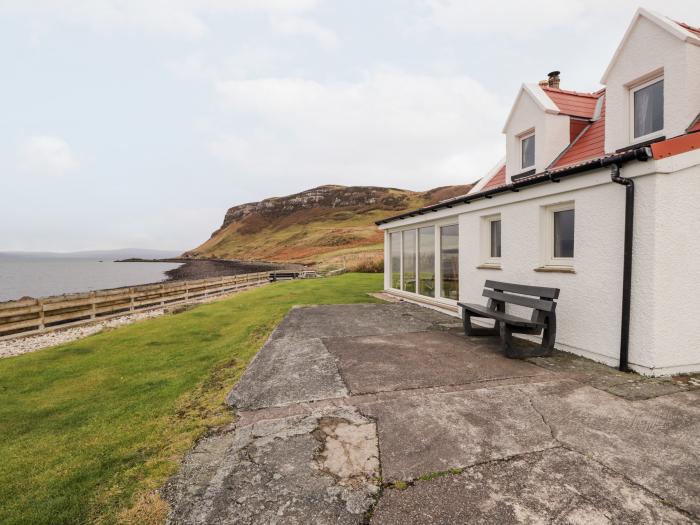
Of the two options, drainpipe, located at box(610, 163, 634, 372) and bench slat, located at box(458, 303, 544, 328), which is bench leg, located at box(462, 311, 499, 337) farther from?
drainpipe, located at box(610, 163, 634, 372)

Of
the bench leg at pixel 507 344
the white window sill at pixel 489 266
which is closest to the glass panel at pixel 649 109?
the white window sill at pixel 489 266

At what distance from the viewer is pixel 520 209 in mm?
7344

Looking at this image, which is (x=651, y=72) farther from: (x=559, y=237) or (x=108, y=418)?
(x=108, y=418)

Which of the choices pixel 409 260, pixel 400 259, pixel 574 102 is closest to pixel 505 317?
pixel 409 260

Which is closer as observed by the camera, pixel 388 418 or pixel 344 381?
pixel 388 418

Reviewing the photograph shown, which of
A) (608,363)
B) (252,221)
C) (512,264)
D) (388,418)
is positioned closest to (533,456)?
(388,418)

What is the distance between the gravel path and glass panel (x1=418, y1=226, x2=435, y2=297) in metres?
11.7

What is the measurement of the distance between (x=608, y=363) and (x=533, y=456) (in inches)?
136

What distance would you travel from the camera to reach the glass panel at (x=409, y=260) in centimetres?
1256

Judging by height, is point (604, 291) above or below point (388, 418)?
above

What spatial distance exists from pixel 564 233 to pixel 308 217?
14689 centimetres

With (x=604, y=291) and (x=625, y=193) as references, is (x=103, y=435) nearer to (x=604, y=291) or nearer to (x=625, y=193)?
(x=604, y=291)

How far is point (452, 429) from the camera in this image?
11.6ft

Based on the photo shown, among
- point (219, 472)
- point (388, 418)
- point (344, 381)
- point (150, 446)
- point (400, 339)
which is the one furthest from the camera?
point (400, 339)
